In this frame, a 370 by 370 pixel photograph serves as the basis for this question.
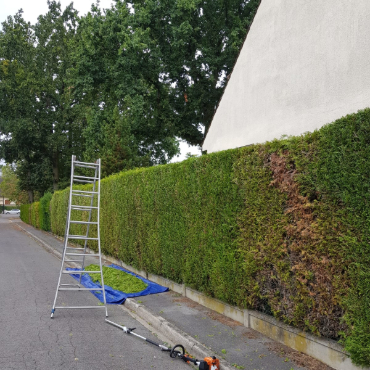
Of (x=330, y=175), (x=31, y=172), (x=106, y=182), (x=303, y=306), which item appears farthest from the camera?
(x=31, y=172)

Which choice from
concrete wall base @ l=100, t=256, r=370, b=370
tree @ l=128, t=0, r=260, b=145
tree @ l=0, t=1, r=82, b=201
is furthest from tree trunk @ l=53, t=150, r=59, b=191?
concrete wall base @ l=100, t=256, r=370, b=370

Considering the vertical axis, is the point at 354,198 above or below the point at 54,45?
below

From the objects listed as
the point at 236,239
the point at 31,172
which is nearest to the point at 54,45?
the point at 31,172

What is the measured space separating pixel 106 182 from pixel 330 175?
1028cm

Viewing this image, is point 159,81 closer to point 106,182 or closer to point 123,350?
point 106,182

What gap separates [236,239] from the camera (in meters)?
6.18

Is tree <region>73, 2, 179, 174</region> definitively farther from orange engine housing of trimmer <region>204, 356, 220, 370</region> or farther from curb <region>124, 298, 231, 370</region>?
orange engine housing of trimmer <region>204, 356, 220, 370</region>

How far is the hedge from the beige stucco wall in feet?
10.1

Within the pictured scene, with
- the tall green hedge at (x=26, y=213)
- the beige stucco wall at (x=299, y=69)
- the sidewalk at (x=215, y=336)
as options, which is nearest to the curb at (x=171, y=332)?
the sidewalk at (x=215, y=336)

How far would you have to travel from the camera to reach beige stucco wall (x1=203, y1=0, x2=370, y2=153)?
7.88 metres

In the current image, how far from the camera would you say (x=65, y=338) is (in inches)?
226

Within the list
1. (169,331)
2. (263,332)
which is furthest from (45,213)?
(263,332)

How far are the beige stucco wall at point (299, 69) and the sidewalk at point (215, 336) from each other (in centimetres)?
451

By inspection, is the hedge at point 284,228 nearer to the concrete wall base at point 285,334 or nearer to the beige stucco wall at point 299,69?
the concrete wall base at point 285,334
